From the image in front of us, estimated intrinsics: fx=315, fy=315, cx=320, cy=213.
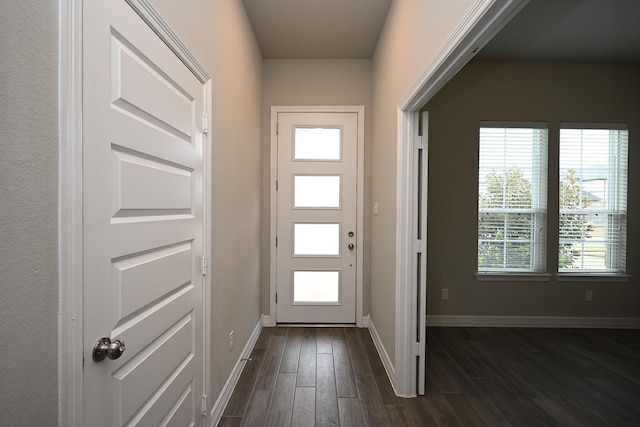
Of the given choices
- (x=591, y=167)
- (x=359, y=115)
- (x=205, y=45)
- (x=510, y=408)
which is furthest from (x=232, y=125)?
(x=591, y=167)

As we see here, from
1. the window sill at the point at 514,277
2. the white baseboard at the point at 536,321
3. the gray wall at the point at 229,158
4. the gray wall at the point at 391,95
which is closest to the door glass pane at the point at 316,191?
the gray wall at the point at 391,95

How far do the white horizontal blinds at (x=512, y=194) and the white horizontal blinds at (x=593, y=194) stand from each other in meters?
0.25

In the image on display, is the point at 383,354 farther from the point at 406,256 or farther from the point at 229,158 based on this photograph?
the point at 229,158

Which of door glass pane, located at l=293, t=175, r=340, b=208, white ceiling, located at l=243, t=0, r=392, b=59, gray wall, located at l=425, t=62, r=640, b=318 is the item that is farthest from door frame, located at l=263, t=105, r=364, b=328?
gray wall, located at l=425, t=62, r=640, b=318

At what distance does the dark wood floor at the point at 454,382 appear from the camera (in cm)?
201

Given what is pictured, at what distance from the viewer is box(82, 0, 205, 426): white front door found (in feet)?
2.90

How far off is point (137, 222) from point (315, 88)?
2.87 m

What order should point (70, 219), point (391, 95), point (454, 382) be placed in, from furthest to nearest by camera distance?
point (391, 95) < point (454, 382) < point (70, 219)

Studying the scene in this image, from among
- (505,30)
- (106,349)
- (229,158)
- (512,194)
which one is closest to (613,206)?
(512,194)

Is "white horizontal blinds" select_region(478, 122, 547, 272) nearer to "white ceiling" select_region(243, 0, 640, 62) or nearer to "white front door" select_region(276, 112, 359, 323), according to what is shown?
"white ceiling" select_region(243, 0, 640, 62)

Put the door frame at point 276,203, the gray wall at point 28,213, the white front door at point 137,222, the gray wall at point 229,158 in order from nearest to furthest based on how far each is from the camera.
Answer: the gray wall at point 28,213
the white front door at point 137,222
the gray wall at point 229,158
the door frame at point 276,203

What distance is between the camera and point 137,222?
1093 millimetres

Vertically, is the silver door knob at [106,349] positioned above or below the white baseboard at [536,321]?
above

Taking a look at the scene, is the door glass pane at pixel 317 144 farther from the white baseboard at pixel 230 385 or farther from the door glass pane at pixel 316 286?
the white baseboard at pixel 230 385
